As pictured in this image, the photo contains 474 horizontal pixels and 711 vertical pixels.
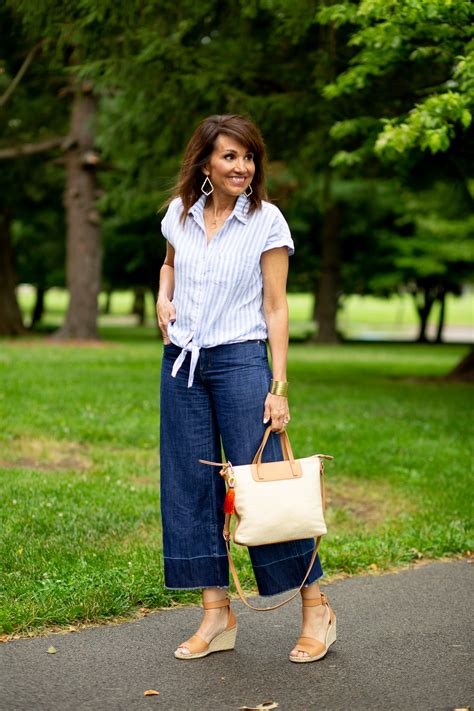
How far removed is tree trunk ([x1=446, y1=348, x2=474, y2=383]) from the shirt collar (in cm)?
1273

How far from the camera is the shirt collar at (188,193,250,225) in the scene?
4.07 m

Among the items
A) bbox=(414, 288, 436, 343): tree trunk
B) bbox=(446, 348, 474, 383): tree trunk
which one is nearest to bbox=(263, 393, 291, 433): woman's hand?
bbox=(446, 348, 474, 383): tree trunk

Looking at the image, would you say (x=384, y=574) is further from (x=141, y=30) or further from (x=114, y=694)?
(x=141, y=30)

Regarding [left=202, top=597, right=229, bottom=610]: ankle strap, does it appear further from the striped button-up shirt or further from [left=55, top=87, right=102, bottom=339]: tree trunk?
[left=55, top=87, right=102, bottom=339]: tree trunk

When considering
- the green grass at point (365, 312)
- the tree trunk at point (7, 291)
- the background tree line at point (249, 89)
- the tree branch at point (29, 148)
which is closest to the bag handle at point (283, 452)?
the background tree line at point (249, 89)

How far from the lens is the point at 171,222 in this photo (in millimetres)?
4223

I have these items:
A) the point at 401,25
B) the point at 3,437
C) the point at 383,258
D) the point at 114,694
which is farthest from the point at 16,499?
the point at 383,258

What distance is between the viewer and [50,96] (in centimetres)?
2609

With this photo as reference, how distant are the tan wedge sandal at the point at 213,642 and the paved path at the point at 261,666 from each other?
4 cm

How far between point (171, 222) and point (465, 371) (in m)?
13.2

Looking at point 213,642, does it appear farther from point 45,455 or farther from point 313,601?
point 45,455

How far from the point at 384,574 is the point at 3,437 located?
4.13 meters

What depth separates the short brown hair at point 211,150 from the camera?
13.4 ft

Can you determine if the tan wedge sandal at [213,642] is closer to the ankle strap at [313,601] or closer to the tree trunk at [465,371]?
the ankle strap at [313,601]
